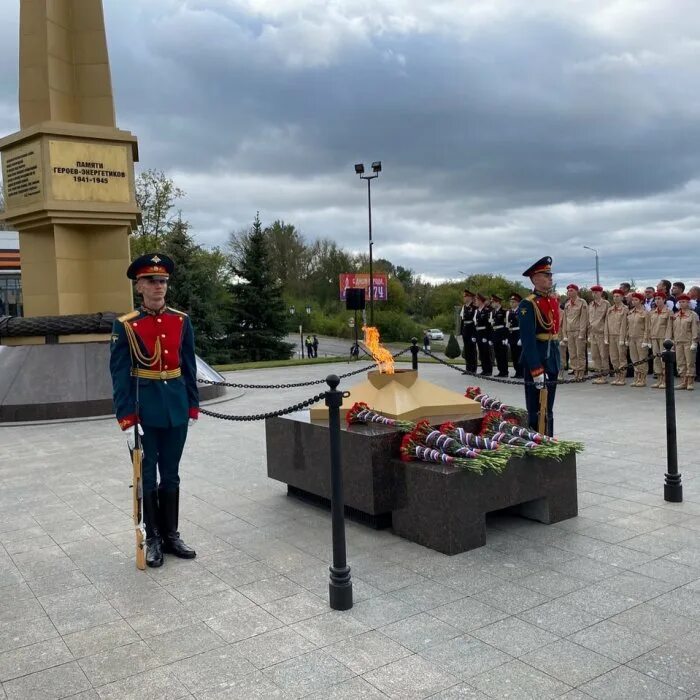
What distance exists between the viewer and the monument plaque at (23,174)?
39.2ft

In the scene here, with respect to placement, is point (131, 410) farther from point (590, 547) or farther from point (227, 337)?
point (227, 337)

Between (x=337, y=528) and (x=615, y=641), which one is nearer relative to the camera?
(x=615, y=641)

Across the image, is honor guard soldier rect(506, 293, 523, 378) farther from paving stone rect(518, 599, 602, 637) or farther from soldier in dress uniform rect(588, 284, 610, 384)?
paving stone rect(518, 599, 602, 637)

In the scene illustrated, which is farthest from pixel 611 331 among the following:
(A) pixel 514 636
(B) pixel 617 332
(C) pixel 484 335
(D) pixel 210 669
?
(D) pixel 210 669

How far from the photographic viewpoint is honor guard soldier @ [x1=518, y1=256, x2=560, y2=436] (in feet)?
22.5

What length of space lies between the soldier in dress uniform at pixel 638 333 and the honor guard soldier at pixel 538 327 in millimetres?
7168

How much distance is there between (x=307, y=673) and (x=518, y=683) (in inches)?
35.6

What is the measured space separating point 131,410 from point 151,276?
2.92ft

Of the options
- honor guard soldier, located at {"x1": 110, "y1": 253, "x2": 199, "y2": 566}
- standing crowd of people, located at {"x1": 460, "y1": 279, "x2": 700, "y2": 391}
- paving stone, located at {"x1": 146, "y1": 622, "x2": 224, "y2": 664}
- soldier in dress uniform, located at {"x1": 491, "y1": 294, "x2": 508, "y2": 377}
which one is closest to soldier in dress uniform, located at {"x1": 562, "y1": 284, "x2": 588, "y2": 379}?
standing crowd of people, located at {"x1": 460, "y1": 279, "x2": 700, "y2": 391}

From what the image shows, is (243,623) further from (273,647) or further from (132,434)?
(132,434)

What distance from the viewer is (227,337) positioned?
3453 cm

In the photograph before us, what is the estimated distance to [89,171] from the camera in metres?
12.2

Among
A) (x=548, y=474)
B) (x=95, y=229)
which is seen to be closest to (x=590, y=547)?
(x=548, y=474)

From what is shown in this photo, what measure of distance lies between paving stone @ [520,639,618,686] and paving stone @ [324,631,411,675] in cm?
59
